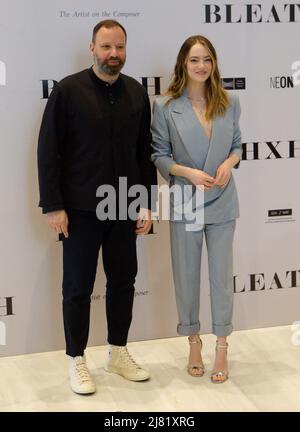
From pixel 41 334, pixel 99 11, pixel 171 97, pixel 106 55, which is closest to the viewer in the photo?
pixel 106 55

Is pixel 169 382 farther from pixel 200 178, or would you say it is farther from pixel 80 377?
pixel 200 178

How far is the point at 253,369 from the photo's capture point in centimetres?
292

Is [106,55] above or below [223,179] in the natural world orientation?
above

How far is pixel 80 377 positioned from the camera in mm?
2721

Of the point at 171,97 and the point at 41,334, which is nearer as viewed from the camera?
the point at 171,97

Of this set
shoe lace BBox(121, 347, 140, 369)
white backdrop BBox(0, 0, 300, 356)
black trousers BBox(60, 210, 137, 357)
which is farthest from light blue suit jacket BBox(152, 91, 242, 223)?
shoe lace BBox(121, 347, 140, 369)

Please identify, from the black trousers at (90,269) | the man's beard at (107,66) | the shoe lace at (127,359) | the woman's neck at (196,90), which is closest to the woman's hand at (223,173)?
the woman's neck at (196,90)

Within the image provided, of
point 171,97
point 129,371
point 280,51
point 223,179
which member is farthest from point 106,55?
point 129,371

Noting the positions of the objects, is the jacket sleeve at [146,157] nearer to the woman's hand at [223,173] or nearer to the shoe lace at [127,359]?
the woman's hand at [223,173]

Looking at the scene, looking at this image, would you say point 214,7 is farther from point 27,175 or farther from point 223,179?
point 27,175

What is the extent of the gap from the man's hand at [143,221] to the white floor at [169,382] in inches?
24.5

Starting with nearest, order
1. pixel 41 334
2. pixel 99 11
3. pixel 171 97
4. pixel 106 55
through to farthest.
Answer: pixel 106 55
pixel 171 97
pixel 99 11
pixel 41 334

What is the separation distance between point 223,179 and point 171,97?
0.38 meters

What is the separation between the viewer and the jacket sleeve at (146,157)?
270 cm
